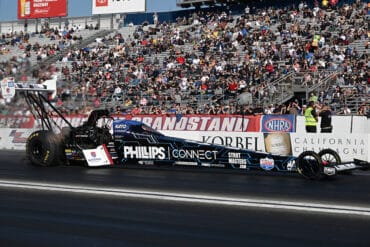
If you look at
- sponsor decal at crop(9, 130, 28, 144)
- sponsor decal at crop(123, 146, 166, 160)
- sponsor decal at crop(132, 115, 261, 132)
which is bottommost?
sponsor decal at crop(9, 130, 28, 144)

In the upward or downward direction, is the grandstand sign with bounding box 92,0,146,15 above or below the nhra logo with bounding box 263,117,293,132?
above

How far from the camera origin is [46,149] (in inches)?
617

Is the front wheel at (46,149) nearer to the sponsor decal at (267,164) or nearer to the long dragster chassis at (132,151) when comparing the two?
the long dragster chassis at (132,151)

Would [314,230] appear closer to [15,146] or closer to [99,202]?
[99,202]

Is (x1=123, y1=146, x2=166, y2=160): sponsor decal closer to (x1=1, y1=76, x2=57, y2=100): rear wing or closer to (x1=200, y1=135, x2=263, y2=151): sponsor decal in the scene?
(x1=1, y1=76, x2=57, y2=100): rear wing

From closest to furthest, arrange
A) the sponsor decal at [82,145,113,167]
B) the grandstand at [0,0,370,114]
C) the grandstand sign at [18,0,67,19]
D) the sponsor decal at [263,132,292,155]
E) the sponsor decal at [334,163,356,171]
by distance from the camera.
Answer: the sponsor decal at [334,163,356,171]
the sponsor decal at [82,145,113,167]
the sponsor decal at [263,132,292,155]
the grandstand at [0,0,370,114]
the grandstand sign at [18,0,67,19]

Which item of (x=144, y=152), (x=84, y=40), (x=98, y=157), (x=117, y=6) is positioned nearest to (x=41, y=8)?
(x=84, y=40)

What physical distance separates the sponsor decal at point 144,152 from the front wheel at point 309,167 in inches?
129

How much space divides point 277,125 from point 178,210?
14.9 meters

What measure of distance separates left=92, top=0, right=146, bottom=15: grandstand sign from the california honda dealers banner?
2238 centimetres

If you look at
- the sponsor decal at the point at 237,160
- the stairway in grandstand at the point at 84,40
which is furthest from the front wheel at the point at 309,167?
the stairway in grandstand at the point at 84,40

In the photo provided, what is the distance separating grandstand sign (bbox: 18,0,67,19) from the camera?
48094mm

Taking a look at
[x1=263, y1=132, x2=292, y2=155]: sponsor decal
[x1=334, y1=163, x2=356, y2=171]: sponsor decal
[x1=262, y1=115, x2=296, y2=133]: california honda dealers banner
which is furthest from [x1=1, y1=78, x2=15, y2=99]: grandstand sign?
[x1=262, y1=115, x2=296, y2=133]: california honda dealers banner

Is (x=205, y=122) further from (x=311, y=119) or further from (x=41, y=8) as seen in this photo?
(x=41, y=8)
